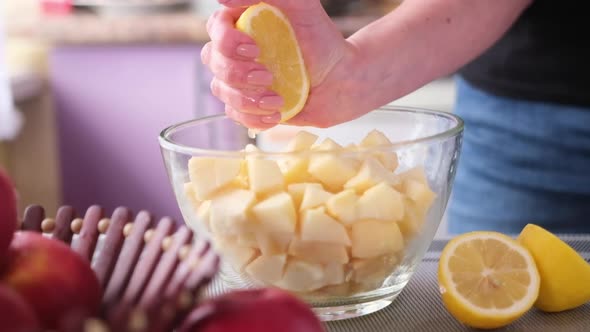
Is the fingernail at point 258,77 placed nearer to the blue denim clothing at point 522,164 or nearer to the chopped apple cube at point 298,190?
the chopped apple cube at point 298,190

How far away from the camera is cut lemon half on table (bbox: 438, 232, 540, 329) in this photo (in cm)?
66

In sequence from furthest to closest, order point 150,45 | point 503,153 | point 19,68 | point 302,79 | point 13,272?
1. point 19,68
2. point 150,45
3. point 503,153
4. point 302,79
5. point 13,272

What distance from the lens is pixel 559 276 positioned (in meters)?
0.70

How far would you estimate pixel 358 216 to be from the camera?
66 centimetres

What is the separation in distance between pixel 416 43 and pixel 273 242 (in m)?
0.44

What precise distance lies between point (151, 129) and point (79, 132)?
0.26 meters

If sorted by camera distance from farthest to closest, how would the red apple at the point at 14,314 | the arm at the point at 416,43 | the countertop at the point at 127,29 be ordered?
the countertop at the point at 127,29
the arm at the point at 416,43
the red apple at the point at 14,314

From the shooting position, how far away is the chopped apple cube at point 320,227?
64 centimetres

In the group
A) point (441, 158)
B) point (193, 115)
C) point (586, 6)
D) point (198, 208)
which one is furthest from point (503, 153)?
point (193, 115)

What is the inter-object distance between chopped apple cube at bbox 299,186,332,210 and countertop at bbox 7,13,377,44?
1.76 meters

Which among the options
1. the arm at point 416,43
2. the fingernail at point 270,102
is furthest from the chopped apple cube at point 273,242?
the arm at point 416,43

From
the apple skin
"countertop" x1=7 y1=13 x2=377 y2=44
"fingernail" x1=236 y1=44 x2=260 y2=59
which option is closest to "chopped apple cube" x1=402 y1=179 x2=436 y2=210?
"fingernail" x1=236 y1=44 x2=260 y2=59

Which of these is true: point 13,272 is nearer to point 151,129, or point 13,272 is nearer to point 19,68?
point 151,129

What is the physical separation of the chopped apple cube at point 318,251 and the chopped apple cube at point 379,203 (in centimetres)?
4
